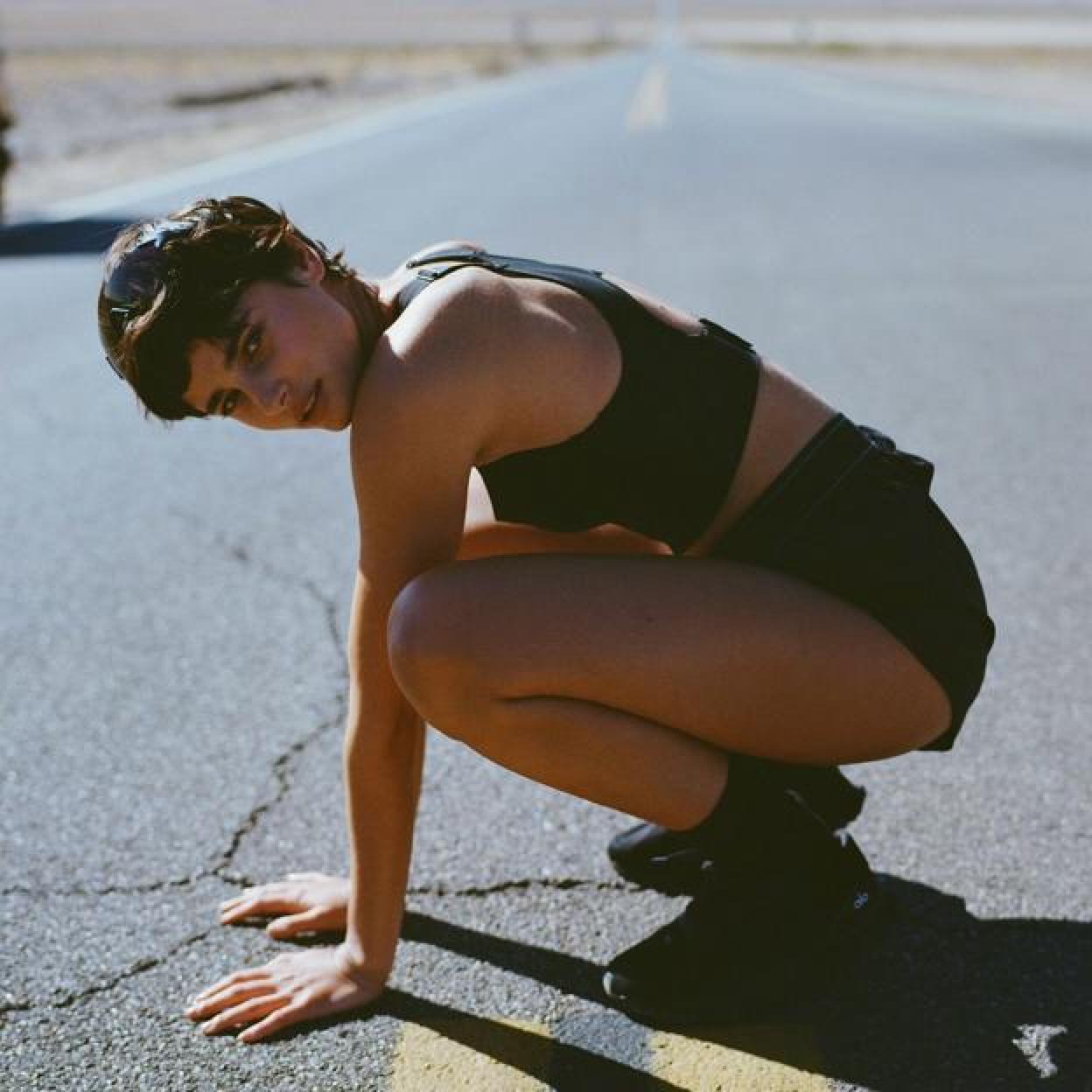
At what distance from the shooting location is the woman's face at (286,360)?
195cm

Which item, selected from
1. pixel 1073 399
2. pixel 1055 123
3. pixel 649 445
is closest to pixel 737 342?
pixel 649 445

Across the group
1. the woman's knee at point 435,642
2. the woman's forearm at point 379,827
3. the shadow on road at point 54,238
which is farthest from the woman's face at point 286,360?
the shadow on road at point 54,238

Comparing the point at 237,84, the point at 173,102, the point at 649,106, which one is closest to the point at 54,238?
the point at 649,106

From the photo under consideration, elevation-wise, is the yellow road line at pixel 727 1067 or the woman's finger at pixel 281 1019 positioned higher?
the yellow road line at pixel 727 1067

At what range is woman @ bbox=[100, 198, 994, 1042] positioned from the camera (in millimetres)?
1961

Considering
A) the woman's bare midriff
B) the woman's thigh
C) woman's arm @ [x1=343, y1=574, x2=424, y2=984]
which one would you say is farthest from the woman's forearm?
the woman's bare midriff

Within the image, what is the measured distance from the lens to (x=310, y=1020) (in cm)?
215

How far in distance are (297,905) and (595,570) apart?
78 centimetres

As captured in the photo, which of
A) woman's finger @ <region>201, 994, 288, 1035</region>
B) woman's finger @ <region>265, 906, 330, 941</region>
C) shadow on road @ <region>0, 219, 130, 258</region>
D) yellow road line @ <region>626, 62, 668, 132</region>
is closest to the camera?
woman's finger @ <region>201, 994, 288, 1035</region>

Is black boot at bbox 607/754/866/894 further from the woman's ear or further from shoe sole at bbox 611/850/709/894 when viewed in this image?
the woman's ear

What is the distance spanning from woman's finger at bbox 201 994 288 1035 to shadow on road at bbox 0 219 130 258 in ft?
24.0

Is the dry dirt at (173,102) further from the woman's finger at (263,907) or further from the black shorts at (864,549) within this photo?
the black shorts at (864,549)

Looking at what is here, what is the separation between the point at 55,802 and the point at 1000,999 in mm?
1740

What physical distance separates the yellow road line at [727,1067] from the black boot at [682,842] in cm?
31
